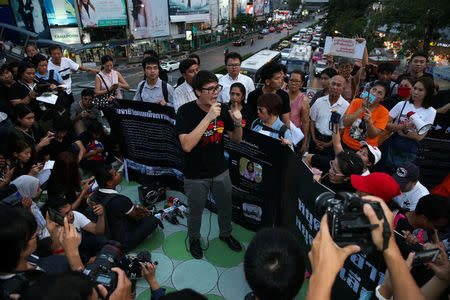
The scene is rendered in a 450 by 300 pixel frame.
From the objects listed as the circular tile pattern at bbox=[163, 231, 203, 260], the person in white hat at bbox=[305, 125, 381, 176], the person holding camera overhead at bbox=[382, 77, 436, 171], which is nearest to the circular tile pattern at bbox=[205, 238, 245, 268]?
the circular tile pattern at bbox=[163, 231, 203, 260]

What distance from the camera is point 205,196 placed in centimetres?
322

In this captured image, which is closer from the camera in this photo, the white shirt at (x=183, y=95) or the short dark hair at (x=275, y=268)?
the short dark hair at (x=275, y=268)

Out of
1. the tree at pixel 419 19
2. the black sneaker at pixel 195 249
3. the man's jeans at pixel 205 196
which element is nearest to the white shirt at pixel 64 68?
the man's jeans at pixel 205 196

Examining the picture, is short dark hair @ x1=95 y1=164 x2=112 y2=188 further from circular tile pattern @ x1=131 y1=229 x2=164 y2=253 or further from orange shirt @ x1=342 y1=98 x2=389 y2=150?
orange shirt @ x1=342 y1=98 x2=389 y2=150

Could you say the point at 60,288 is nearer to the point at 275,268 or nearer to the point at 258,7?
the point at 275,268

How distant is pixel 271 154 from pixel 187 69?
2481 mm

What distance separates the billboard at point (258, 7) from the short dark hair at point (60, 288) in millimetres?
83310

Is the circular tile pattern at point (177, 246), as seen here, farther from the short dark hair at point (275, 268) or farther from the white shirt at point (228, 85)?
the white shirt at point (228, 85)

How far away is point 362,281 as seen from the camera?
2145 mm

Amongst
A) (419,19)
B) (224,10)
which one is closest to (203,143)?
(419,19)

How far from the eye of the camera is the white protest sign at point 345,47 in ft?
23.5

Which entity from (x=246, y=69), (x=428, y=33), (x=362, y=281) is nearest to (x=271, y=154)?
(x=362, y=281)

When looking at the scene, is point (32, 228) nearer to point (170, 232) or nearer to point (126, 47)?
point (170, 232)

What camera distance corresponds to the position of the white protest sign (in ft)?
23.5
